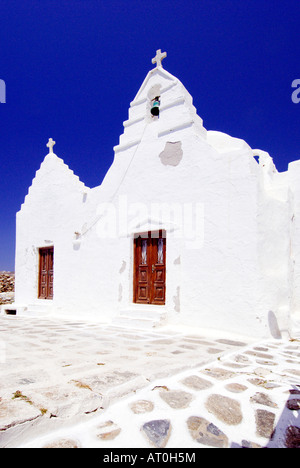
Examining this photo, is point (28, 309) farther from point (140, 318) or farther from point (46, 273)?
point (140, 318)

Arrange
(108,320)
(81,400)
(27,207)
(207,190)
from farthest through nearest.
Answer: (27,207), (108,320), (207,190), (81,400)

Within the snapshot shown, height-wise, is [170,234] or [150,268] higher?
[170,234]

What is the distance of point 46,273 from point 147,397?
290 inches

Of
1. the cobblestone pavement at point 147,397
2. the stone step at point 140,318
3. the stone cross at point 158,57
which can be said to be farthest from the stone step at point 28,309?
the stone cross at point 158,57

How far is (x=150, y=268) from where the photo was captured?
6480 millimetres

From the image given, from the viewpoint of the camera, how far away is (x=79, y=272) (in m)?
7.80

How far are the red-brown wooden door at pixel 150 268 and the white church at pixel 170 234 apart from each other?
0.02 m

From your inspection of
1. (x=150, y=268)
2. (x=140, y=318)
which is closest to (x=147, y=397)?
(x=140, y=318)

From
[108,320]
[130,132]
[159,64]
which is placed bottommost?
[108,320]

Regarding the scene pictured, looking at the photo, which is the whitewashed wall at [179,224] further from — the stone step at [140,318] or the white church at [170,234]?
the stone step at [140,318]

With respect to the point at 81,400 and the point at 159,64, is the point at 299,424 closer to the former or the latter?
the point at 81,400

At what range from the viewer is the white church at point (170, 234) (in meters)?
5.12

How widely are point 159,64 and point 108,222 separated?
13.3 feet
